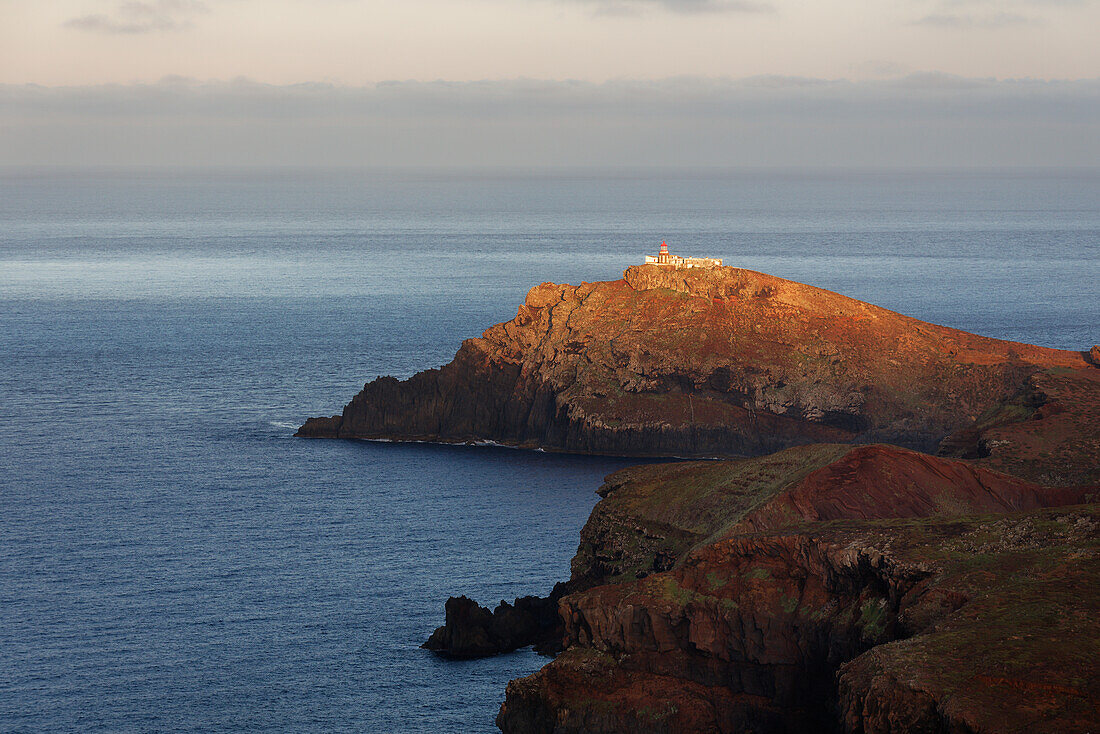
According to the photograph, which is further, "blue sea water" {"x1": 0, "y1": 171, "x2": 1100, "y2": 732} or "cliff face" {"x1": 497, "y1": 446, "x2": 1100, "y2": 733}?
"blue sea water" {"x1": 0, "y1": 171, "x2": 1100, "y2": 732}

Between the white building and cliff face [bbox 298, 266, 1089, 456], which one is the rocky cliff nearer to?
cliff face [bbox 298, 266, 1089, 456]

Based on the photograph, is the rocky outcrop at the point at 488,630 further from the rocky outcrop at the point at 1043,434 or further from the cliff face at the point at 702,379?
the cliff face at the point at 702,379

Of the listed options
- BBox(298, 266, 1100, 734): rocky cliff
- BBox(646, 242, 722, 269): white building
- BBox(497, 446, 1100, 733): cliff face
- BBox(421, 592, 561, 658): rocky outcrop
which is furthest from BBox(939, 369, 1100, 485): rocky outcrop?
BBox(646, 242, 722, 269): white building

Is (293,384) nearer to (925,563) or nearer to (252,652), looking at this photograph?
(252,652)

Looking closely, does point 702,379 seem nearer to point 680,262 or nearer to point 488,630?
point 680,262

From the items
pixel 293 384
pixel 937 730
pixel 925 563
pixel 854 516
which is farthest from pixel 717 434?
pixel 937 730

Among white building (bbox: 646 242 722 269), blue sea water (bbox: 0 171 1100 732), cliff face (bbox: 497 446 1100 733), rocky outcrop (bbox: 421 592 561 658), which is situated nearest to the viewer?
cliff face (bbox: 497 446 1100 733)
